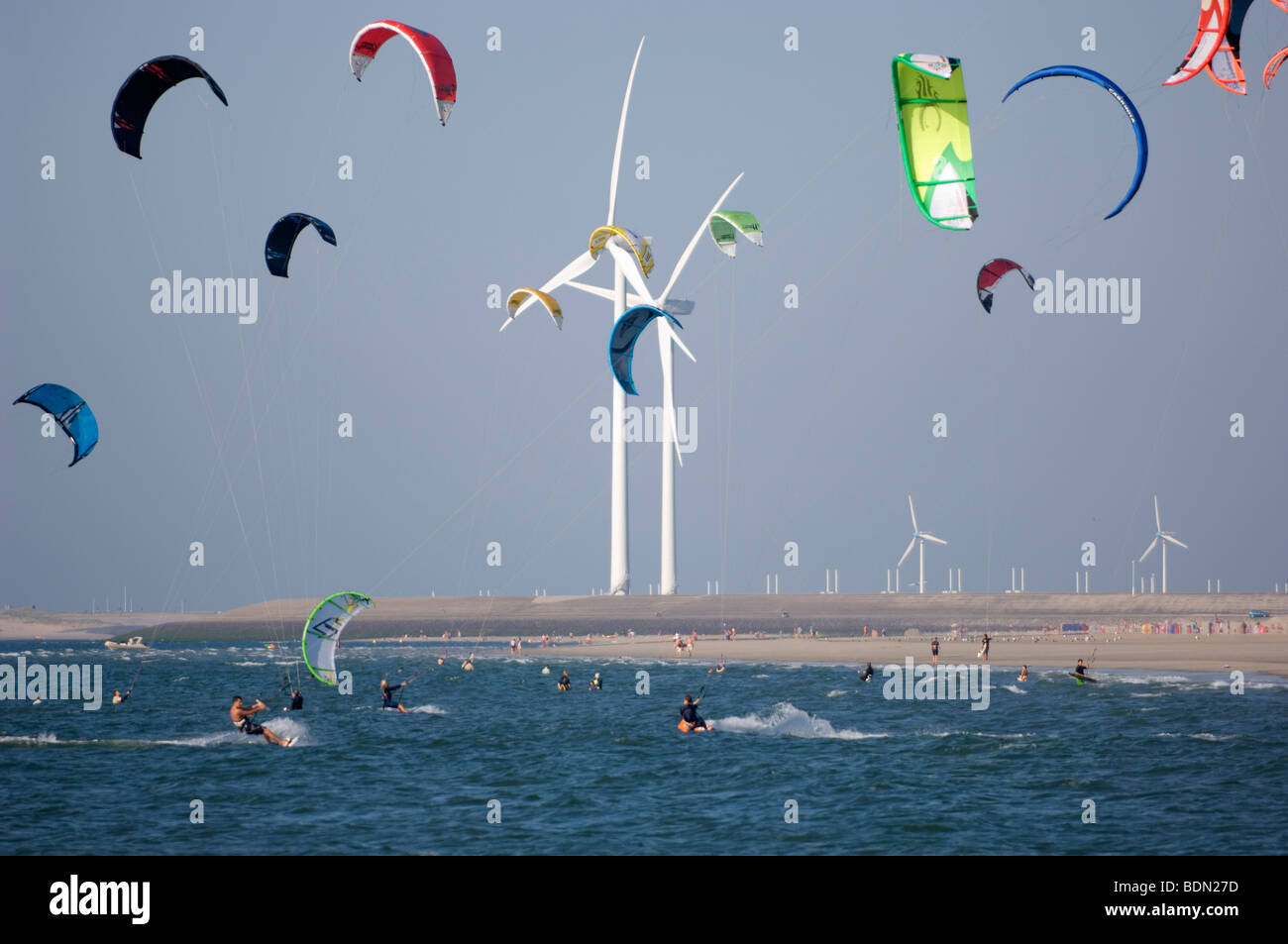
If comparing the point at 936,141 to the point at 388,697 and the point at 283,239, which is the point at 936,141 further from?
the point at 388,697

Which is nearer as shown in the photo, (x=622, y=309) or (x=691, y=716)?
(x=691, y=716)

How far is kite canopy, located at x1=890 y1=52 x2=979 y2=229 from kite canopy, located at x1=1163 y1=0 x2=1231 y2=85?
221 inches

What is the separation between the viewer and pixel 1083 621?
98062 mm

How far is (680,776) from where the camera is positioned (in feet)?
90.8

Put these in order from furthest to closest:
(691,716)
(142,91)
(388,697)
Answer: (388,697), (691,716), (142,91)

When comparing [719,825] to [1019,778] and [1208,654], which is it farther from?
[1208,654]

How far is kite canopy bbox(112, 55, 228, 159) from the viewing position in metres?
29.9

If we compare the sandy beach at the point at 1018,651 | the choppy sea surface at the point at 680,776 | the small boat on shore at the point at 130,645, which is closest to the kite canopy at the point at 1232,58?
the choppy sea surface at the point at 680,776

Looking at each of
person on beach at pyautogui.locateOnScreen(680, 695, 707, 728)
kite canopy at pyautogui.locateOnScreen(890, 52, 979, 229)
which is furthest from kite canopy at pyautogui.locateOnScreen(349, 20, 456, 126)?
person on beach at pyautogui.locateOnScreen(680, 695, 707, 728)

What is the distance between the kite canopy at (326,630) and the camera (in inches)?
1364

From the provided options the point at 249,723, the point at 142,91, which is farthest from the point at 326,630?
the point at 142,91

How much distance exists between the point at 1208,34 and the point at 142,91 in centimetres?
2347
